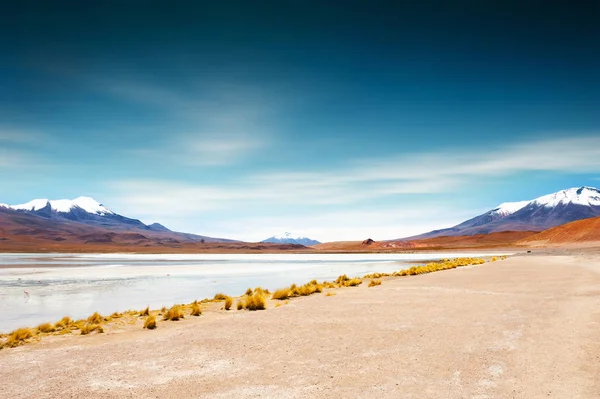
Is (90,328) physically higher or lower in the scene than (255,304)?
lower

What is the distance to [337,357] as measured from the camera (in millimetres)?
7980

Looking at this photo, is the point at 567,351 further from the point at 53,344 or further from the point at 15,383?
the point at 53,344

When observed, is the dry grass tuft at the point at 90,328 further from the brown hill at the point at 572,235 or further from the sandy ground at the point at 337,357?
the brown hill at the point at 572,235

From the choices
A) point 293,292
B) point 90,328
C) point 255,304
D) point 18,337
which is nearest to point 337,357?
point 90,328

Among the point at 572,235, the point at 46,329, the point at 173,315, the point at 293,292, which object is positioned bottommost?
the point at 46,329

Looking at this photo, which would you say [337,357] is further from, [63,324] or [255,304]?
[63,324]

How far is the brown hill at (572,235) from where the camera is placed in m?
109

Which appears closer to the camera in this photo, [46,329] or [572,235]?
[46,329]

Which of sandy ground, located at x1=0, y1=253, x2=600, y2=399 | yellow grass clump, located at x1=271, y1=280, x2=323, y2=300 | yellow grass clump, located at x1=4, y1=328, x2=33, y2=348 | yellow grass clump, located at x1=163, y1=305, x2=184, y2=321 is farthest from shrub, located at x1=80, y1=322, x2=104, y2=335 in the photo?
yellow grass clump, located at x1=271, y1=280, x2=323, y2=300

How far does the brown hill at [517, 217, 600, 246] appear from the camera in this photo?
109144 millimetres

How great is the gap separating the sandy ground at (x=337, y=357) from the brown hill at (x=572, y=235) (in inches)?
4396

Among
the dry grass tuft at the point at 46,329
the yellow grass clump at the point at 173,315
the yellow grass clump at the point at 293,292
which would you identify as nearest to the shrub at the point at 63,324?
the dry grass tuft at the point at 46,329

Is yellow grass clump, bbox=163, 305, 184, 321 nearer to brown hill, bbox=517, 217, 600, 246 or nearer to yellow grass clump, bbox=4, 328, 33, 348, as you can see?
yellow grass clump, bbox=4, 328, 33, 348

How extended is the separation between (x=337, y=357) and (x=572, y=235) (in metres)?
128
